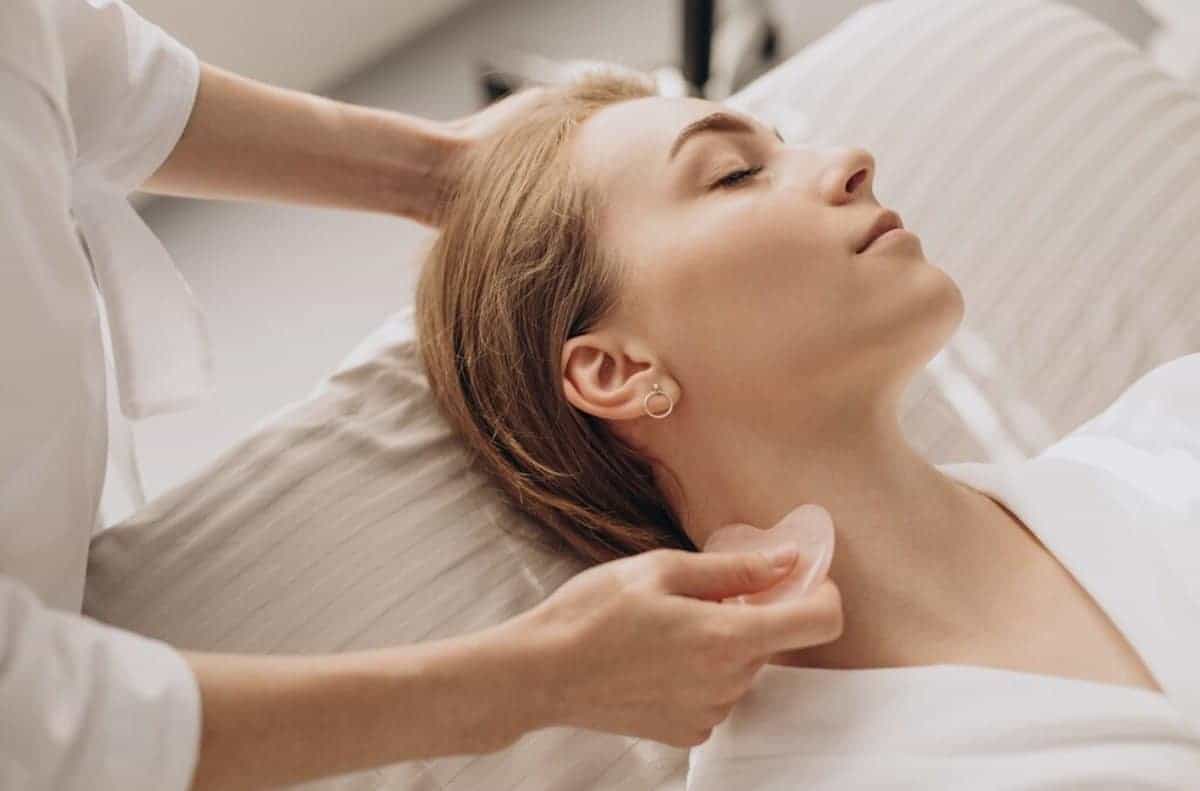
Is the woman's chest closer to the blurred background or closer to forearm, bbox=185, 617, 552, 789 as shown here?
forearm, bbox=185, 617, 552, 789

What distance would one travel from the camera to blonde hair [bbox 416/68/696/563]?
1.21 meters

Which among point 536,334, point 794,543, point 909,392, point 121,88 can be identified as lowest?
point 909,392

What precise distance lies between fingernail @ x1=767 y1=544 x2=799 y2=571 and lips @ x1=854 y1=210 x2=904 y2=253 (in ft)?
0.87

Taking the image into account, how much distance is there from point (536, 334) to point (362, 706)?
455 mm

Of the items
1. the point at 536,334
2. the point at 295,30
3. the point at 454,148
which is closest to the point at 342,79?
the point at 295,30

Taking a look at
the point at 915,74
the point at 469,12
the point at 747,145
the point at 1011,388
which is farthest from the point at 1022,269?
the point at 469,12

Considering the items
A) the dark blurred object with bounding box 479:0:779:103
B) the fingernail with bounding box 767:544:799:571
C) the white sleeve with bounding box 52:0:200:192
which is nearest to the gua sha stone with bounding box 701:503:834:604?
the fingernail with bounding box 767:544:799:571

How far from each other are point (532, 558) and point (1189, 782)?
2.02 ft

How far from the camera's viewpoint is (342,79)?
8.60 feet

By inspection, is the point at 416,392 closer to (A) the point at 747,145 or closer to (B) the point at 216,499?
(B) the point at 216,499

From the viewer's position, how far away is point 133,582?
4.10 feet

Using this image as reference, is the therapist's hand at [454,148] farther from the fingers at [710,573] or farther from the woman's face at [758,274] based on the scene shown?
the fingers at [710,573]

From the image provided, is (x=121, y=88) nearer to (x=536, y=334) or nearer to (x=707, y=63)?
(x=536, y=334)

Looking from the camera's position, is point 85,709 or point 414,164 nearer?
point 85,709
